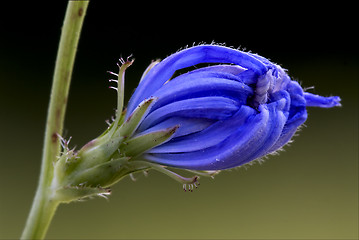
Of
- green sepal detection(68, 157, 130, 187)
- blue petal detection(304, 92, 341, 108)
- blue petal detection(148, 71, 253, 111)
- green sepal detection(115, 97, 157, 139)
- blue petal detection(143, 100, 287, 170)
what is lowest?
green sepal detection(68, 157, 130, 187)

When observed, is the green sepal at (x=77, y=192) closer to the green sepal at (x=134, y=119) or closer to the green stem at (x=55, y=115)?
the green stem at (x=55, y=115)

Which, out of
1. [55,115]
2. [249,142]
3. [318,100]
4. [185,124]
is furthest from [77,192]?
[318,100]

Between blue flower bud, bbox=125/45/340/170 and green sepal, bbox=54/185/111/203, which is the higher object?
blue flower bud, bbox=125/45/340/170

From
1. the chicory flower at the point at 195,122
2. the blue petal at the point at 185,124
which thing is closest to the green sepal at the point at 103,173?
the chicory flower at the point at 195,122

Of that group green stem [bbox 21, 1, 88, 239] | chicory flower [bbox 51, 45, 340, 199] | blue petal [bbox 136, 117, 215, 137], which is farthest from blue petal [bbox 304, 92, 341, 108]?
green stem [bbox 21, 1, 88, 239]

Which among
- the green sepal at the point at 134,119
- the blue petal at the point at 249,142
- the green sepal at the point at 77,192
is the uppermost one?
the green sepal at the point at 134,119

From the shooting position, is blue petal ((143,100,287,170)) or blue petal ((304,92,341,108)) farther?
blue petal ((304,92,341,108))

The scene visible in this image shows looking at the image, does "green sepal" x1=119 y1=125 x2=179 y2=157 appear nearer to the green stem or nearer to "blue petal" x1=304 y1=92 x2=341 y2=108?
the green stem

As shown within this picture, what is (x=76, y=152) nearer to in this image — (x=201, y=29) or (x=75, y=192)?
(x=75, y=192)

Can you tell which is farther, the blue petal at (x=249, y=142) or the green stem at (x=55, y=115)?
the green stem at (x=55, y=115)

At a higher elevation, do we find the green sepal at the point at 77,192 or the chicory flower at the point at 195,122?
the chicory flower at the point at 195,122
